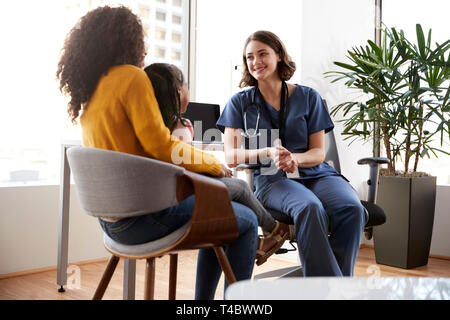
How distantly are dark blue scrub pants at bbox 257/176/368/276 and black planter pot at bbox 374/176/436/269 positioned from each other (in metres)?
1.19

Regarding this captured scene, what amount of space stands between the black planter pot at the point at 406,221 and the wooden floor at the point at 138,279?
8 centimetres

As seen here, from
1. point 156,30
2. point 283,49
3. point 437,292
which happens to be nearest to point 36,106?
point 156,30

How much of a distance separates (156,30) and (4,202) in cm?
180

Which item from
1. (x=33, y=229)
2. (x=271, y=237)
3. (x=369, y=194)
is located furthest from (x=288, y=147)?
(x=33, y=229)

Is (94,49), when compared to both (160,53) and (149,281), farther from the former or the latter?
(160,53)

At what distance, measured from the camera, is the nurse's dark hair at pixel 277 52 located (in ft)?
6.77

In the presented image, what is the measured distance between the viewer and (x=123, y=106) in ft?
4.21

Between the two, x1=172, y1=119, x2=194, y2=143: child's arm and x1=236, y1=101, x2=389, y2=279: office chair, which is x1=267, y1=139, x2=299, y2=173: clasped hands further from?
x1=172, y1=119, x2=194, y2=143: child's arm

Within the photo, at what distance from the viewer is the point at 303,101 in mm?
2072

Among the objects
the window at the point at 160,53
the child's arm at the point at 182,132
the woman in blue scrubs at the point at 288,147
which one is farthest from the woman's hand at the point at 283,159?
the window at the point at 160,53

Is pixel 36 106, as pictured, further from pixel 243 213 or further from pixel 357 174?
pixel 357 174

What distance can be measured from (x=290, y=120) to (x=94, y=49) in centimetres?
96

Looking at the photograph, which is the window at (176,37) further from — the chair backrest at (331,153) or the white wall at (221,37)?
the chair backrest at (331,153)

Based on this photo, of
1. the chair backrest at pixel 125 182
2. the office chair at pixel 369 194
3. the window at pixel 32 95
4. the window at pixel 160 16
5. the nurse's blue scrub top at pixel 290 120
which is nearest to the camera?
the chair backrest at pixel 125 182
